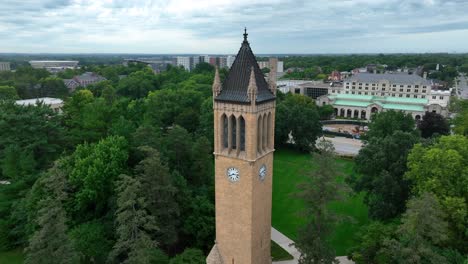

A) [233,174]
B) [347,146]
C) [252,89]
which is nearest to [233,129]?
[233,174]

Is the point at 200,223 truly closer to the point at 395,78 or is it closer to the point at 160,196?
the point at 160,196

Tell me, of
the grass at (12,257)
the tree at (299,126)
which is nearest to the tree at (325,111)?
the tree at (299,126)

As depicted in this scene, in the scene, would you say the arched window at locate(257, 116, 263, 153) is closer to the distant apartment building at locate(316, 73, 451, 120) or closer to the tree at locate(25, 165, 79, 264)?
the tree at locate(25, 165, 79, 264)

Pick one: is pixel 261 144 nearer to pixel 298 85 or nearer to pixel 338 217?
pixel 338 217

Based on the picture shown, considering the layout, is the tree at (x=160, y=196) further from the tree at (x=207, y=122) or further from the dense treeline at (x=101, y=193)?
the tree at (x=207, y=122)

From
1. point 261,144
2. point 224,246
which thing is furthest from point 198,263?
point 261,144

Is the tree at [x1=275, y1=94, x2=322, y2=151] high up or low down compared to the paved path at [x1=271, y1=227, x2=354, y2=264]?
up

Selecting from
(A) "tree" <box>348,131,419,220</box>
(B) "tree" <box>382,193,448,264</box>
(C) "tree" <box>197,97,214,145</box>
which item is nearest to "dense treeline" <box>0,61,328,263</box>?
(B) "tree" <box>382,193,448,264</box>
